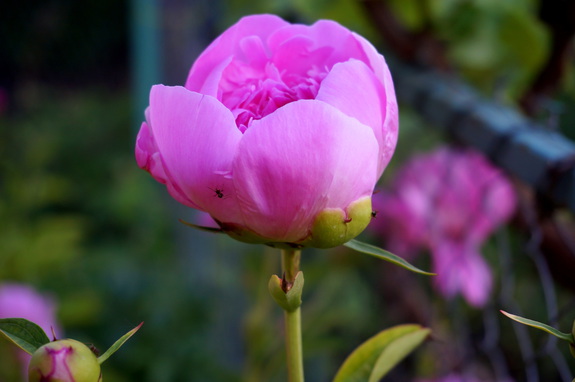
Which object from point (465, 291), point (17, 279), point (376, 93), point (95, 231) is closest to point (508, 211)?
point (465, 291)

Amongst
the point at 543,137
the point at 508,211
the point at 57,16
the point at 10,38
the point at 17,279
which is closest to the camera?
the point at 543,137

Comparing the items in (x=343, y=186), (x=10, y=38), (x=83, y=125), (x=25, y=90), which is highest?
(x=343, y=186)

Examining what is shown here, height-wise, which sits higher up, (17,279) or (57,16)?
(17,279)

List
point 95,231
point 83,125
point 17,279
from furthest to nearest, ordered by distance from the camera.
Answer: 1. point 83,125
2. point 95,231
3. point 17,279

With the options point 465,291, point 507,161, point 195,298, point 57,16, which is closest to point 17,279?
point 195,298

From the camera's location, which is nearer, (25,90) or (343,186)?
(343,186)

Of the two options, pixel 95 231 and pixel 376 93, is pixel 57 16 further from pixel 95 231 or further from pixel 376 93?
pixel 376 93

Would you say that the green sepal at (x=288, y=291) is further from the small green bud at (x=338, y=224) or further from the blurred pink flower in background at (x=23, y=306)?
the blurred pink flower in background at (x=23, y=306)

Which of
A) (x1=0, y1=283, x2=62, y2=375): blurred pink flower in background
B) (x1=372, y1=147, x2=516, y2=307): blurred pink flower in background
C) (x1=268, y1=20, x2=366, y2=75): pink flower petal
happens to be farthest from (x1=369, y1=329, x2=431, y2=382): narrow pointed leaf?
(x1=0, y1=283, x2=62, y2=375): blurred pink flower in background
